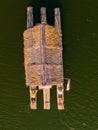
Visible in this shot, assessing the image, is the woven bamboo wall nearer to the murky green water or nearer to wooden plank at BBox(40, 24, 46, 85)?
wooden plank at BBox(40, 24, 46, 85)

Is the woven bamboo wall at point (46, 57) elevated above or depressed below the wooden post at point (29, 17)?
below

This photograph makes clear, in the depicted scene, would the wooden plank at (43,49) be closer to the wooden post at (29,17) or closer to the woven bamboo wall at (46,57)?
the woven bamboo wall at (46,57)

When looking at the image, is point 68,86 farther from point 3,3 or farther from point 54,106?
point 3,3

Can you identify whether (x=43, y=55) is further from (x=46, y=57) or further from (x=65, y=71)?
→ (x=65, y=71)

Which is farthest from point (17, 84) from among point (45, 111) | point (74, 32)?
point (74, 32)

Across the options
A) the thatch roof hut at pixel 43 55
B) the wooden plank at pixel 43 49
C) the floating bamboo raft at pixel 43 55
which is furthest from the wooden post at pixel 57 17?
the wooden plank at pixel 43 49

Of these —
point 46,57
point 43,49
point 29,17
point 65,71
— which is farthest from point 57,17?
point 65,71

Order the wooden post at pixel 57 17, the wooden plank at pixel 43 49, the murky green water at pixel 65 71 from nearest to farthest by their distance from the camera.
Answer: the wooden plank at pixel 43 49 → the wooden post at pixel 57 17 → the murky green water at pixel 65 71
